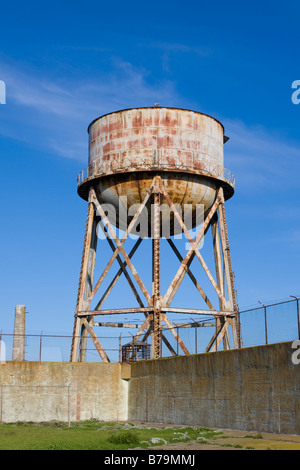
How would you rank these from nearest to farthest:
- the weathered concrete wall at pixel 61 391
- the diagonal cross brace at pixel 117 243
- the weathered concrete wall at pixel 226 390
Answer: the weathered concrete wall at pixel 226 390 < the weathered concrete wall at pixel 61 391 < the diagonal cross brace at pixel 117 243

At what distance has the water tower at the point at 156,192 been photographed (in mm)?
33688

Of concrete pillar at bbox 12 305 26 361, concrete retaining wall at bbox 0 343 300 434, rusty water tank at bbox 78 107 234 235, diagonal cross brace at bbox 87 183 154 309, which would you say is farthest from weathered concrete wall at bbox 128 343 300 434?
rusty water tank at bbox 78 107 234 235

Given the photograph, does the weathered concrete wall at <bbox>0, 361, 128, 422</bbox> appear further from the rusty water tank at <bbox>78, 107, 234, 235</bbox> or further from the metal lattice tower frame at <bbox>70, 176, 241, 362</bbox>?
the rusty water tank at <bbox>78, 107, 234, 235</bbox>

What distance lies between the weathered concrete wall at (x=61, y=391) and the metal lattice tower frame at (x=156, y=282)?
143 centimetres

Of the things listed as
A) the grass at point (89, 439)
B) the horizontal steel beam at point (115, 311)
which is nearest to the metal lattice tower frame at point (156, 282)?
the horizontal steel beam at point (115, 311)

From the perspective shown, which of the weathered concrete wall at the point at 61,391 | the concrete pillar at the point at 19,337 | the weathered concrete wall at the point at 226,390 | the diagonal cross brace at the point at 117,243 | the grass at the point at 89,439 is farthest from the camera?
the concrete pillar at the point at 19,337

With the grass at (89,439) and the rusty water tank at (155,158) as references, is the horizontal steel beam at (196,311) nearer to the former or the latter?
the rusty water tank at (155,158)

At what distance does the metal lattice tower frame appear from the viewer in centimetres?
3300

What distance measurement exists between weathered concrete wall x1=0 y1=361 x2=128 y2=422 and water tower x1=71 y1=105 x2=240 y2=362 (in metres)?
1.50

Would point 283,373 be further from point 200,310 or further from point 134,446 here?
point 200,310
